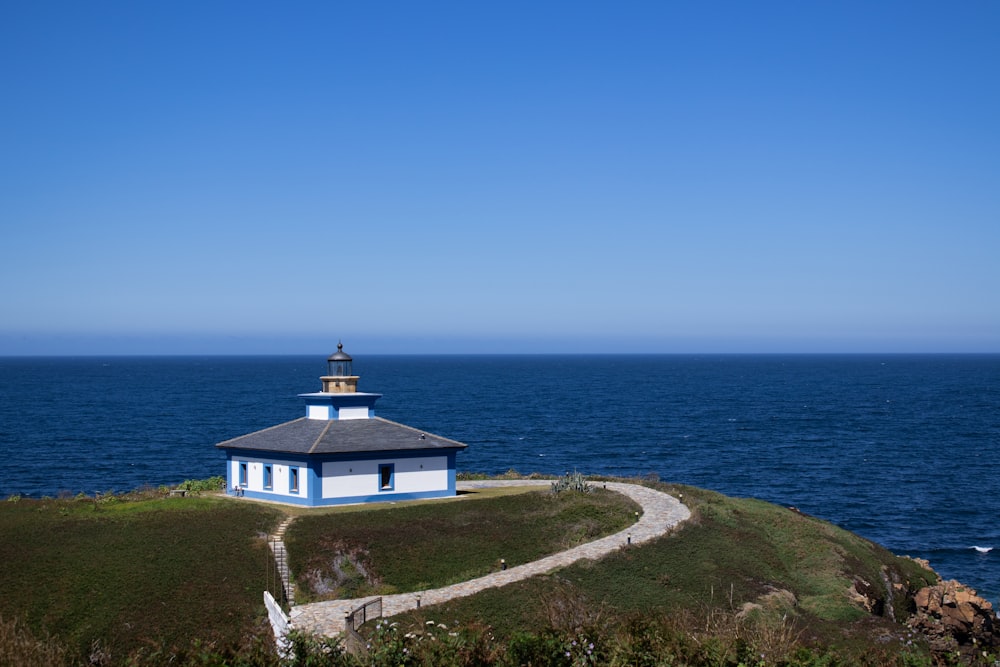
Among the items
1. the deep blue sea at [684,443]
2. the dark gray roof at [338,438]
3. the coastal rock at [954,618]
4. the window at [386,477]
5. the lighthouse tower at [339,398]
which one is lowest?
the coastal rock at [954,618]

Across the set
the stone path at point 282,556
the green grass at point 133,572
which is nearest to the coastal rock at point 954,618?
the stone path at point 282,556

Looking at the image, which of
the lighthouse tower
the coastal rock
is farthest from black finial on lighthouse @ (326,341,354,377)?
the coastal rock

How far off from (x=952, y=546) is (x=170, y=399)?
13141 cm

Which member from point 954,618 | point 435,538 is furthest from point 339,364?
point 954,618

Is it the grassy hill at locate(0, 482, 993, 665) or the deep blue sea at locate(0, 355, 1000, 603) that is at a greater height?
the grassy hill at locate(0, 482, 993, 665)

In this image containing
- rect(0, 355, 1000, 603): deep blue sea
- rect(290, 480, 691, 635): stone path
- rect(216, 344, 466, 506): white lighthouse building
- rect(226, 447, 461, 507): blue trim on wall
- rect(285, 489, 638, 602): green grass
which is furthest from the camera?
rect(0, 355, 1000, 603): deep blue sea

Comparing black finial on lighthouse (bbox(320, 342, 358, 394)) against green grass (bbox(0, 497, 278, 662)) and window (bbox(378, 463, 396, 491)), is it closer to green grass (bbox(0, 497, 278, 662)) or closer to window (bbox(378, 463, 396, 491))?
window (bbox(378, 463, 396, 491))

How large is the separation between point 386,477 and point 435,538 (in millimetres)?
7257

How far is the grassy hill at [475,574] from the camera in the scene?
69.5ft

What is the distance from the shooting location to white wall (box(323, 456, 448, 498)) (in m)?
41.8

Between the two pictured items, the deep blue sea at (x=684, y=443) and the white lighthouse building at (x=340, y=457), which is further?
the deep blue sea at (x=684, y=443)

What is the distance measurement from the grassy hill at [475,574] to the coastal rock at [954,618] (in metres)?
0.97

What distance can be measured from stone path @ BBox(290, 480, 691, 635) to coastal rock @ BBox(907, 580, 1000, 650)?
1030 cm

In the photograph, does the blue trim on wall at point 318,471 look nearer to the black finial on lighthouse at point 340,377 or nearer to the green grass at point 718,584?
the black finial on lighthouse at point 340,377
